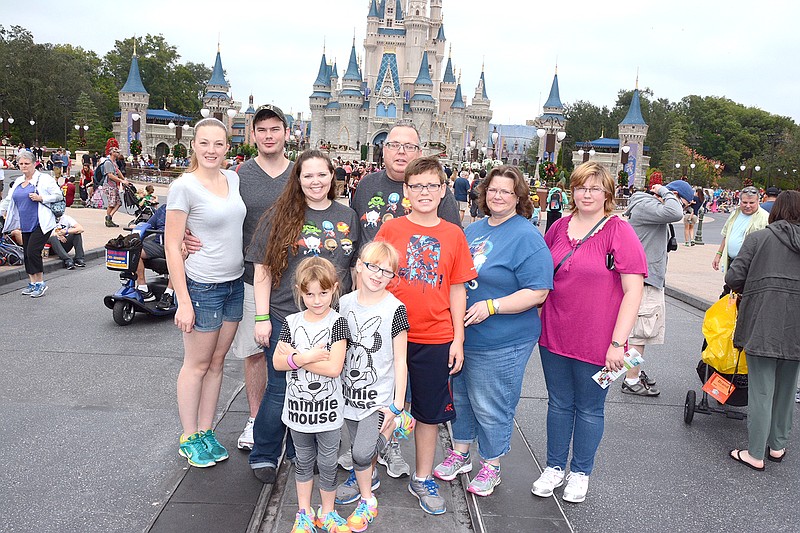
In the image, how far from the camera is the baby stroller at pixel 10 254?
27.9ft

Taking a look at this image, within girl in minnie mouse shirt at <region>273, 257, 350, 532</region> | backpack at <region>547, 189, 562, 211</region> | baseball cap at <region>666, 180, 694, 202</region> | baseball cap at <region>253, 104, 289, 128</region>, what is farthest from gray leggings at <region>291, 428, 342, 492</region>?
backpack at <region>547, 189, 562, 211</region>

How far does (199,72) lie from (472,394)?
85905 millimetres

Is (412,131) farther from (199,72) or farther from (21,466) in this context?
(199,72)

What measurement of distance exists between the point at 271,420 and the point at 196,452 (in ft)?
1.78

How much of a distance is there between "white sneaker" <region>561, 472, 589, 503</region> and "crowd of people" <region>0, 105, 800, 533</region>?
0.03 feet

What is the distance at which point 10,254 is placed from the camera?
8.49m

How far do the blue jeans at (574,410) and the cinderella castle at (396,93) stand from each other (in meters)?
64.9

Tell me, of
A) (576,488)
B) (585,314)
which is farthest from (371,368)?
(576,488)

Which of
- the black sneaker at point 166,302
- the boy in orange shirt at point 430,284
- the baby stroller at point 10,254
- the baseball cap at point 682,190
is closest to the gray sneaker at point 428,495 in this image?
the boy in orange shirt at point 430,284

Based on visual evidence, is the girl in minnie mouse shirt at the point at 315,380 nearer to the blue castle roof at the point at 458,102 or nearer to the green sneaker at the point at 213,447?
the green sneaker at the point at 213,447

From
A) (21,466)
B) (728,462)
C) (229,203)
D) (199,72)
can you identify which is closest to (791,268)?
(728,462)

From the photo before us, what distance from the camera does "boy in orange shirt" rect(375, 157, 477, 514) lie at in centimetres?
282

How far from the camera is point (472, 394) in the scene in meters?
3.15

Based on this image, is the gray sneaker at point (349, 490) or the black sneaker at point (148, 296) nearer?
the gray sneaker at point (349, 490)
